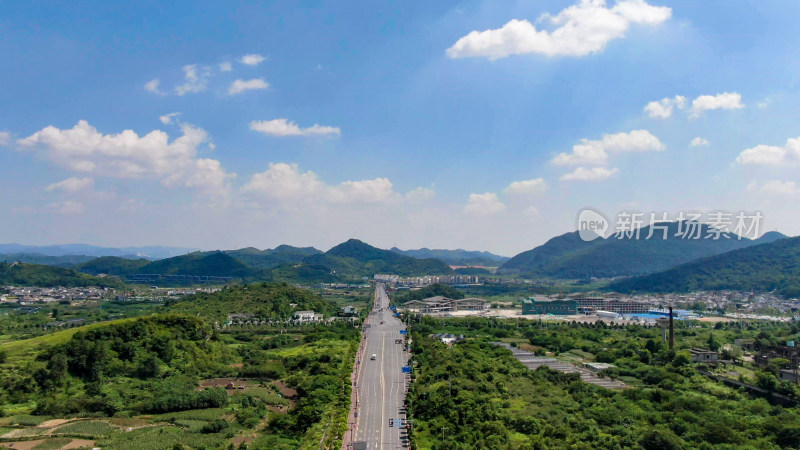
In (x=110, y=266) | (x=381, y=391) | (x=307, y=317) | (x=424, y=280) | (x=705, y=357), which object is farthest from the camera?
(x=110, y=266)

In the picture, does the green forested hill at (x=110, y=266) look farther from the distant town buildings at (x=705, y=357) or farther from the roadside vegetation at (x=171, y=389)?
the distant town buildings at (x=705, y=357)

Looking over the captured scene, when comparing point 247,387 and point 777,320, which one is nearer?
point 247,387

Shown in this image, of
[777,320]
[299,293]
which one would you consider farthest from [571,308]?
[299,293]

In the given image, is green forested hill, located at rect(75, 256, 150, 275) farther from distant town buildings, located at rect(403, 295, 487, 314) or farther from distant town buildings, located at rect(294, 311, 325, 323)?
distant town buildings, located at rect(294, 311, 325, 323)

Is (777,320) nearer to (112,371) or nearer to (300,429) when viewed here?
(300,429)

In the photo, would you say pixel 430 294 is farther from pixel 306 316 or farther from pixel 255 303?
pixel 255 303

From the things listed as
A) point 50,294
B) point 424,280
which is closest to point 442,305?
point 424,280
